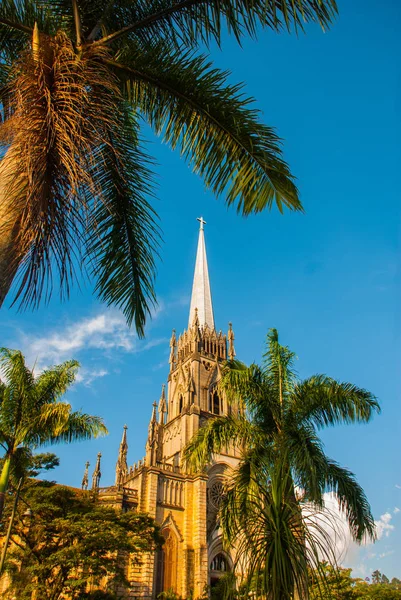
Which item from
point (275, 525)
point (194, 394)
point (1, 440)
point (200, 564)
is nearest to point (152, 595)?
point (200, 564)

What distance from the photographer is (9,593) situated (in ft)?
58.2

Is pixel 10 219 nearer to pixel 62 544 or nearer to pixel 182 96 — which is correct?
pixel 182 96

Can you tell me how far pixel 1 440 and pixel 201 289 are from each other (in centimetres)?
3887

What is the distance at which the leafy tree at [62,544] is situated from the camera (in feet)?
55.9

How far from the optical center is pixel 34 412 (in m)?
16.1

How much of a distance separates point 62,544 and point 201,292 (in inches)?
1437

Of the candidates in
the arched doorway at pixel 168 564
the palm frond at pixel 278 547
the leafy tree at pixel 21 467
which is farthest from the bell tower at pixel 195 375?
the palm frond at pixel 278 547

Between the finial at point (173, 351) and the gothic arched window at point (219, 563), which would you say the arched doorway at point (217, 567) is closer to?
the gothic arched window at point (219, 563)

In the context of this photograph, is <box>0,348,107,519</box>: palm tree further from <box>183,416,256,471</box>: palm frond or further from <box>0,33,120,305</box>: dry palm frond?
<box>0,33,120,305</box>: dry palm frond

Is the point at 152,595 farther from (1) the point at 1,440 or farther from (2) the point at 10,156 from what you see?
(2) the point at 10,156

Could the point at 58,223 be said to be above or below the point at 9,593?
above

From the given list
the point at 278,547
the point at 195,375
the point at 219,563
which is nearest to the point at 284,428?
the point at 278,547

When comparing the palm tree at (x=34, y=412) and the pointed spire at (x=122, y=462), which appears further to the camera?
the pointed spire at (x=122, y=462)

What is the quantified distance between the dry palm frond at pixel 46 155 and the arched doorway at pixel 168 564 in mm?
30344
